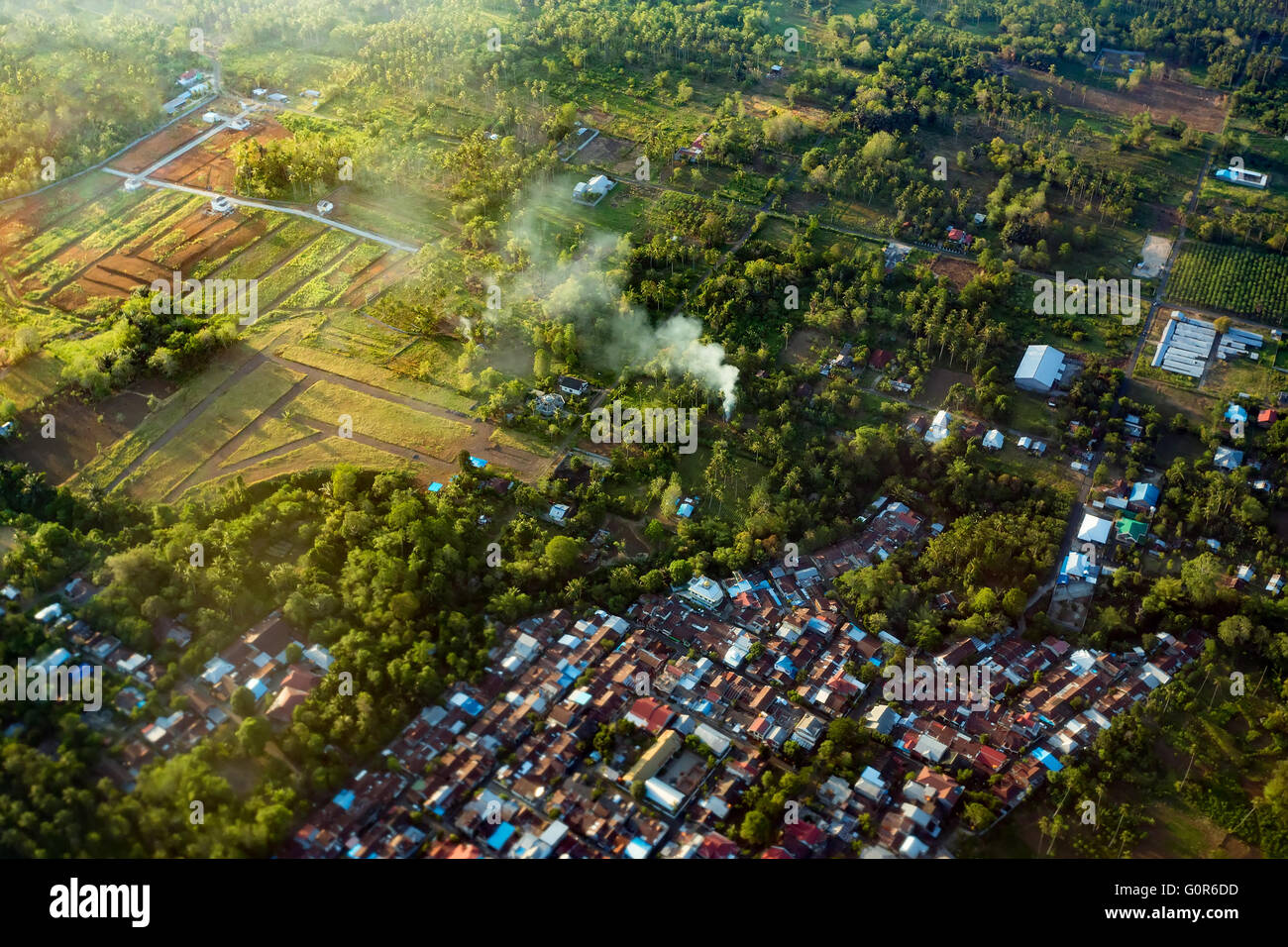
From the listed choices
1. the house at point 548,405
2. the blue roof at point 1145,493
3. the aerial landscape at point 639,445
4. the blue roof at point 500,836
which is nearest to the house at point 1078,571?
the aerial landscape at point 639,445

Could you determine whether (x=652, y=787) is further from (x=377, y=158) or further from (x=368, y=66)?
(x=368, y=66)

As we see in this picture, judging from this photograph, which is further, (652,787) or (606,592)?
(606,592)

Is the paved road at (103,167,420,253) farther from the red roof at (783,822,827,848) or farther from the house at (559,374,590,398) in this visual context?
the red roof at (783,822,827,848)

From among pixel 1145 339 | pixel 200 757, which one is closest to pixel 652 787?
pixel 200 757

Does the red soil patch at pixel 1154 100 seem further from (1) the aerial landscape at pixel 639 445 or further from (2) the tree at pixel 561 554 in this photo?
(2) the tree at pixel 561 554

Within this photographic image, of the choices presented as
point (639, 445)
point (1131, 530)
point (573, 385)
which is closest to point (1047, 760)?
point (1131, 530)

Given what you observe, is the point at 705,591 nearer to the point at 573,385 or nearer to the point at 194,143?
the point at 573,385
